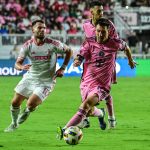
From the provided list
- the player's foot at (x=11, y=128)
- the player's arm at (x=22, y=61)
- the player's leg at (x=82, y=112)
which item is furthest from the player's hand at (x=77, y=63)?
the player's foot at (x=11, y=128)

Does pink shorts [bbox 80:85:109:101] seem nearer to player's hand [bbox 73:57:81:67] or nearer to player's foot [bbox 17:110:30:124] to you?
player's hand [bbox 73:57:81:67]

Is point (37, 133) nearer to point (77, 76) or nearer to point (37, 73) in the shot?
point (37, 73)

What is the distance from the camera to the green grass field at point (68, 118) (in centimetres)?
1025

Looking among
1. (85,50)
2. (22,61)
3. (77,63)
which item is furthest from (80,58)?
(22,61)

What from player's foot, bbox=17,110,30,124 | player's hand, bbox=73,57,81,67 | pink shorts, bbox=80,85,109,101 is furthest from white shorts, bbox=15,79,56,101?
player's hand, bbox=73,57,81,67

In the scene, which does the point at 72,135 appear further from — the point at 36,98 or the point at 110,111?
the point at 110,111

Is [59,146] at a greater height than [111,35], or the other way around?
[111,35]

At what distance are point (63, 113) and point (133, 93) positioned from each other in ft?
19.4

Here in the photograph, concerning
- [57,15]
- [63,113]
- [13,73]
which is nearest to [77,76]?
[13,73]

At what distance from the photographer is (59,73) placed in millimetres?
11734

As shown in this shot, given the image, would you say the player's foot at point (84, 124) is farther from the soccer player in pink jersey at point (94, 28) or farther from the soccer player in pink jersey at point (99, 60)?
the soccer player in pink jersey at point (99, 60)

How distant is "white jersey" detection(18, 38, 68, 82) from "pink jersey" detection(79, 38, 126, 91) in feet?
3.47

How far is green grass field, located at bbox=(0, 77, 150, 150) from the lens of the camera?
1025cm

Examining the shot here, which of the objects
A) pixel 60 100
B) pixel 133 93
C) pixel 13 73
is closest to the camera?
pixel 60 100
